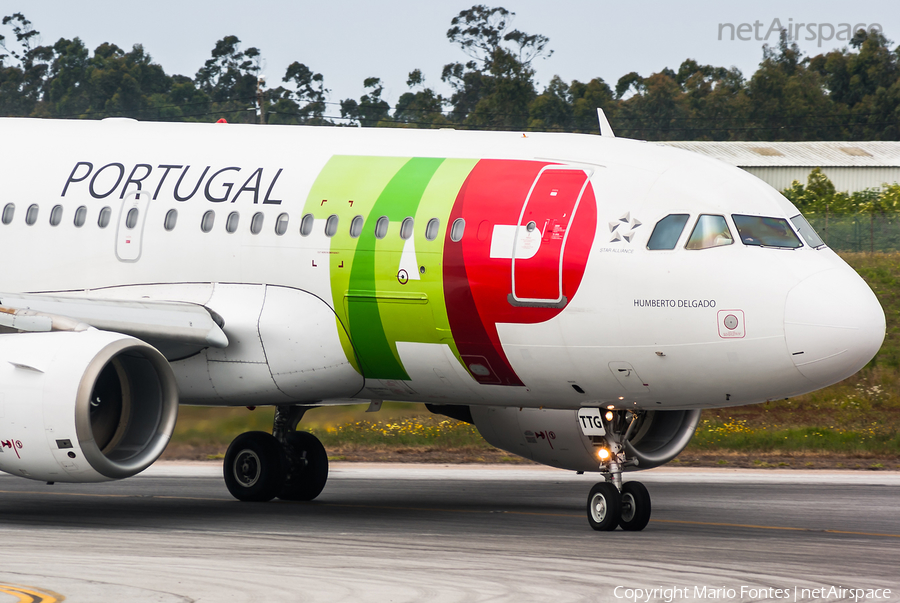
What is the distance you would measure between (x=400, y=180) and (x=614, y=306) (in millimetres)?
3222

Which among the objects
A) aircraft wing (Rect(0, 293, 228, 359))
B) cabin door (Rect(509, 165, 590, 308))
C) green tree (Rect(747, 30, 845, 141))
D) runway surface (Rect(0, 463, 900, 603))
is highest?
green tree (Rect(747, 30, 845, 141))

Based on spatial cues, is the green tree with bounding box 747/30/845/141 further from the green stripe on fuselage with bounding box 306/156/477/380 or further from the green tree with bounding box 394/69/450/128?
the green stripe on fuselage with bounding box 306/156/477/380

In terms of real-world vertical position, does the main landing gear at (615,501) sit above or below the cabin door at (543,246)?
below

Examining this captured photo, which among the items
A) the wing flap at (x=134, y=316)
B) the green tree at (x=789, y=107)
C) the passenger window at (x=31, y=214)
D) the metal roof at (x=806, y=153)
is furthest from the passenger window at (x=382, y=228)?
the green tree at (x=789, y=107)

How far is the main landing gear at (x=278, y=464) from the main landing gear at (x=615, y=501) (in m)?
5.87

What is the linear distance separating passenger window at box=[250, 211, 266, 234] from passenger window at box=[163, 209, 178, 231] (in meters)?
1.13

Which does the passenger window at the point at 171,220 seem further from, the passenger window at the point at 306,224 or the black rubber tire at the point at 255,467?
the black rubber tire at the point at 255,467

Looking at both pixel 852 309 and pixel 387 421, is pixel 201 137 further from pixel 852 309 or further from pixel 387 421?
pixel 387 421

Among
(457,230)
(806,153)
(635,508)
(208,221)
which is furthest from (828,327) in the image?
(806,153)

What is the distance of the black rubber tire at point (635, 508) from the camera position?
15.4 m

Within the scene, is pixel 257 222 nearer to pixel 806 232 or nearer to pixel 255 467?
pixel 255 467

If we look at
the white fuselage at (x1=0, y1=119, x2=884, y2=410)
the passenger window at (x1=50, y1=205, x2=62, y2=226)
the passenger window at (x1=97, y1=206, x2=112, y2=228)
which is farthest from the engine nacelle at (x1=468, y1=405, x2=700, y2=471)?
the passenger window at (x1=50, y1=205, x2=62, y2=226)

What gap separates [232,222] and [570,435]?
A: 17.2 feet

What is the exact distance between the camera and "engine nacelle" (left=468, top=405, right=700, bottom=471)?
58.2ft
